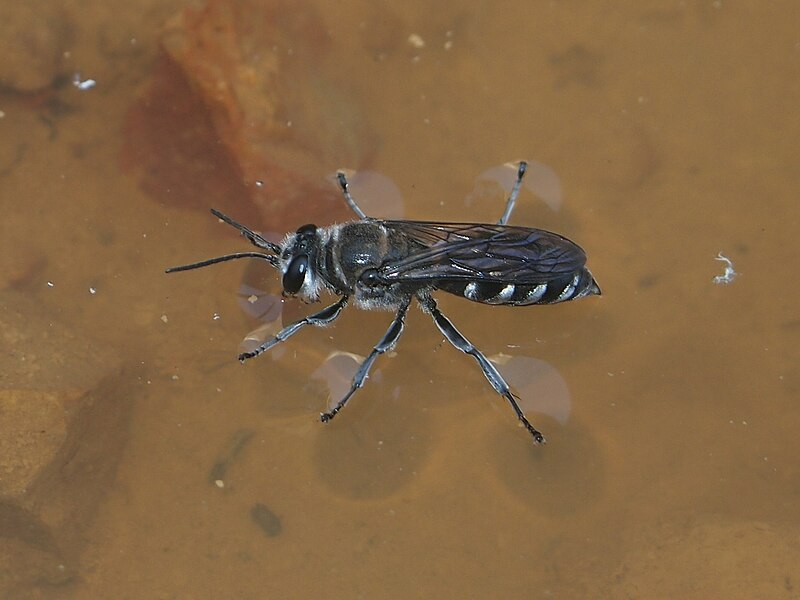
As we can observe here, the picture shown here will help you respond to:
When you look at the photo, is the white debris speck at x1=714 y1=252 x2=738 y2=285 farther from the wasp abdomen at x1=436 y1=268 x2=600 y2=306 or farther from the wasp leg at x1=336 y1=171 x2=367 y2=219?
the wasp leg at x1=336 y1=171 x2=367 y2=219

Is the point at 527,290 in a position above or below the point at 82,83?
below

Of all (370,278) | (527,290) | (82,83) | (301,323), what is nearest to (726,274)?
(527,290)

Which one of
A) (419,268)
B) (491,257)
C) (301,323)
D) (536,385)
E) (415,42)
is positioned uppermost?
(415,42)

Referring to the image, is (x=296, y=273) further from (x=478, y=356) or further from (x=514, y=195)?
(x=514, y=195)

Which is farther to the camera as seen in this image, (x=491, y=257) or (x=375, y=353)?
(x=375, y=353)

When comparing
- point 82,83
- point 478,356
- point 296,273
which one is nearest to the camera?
point 296,273

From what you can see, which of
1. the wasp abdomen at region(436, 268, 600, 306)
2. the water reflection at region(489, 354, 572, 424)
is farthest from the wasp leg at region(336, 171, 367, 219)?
the water reflection at region(489, 354, 572, 424)
